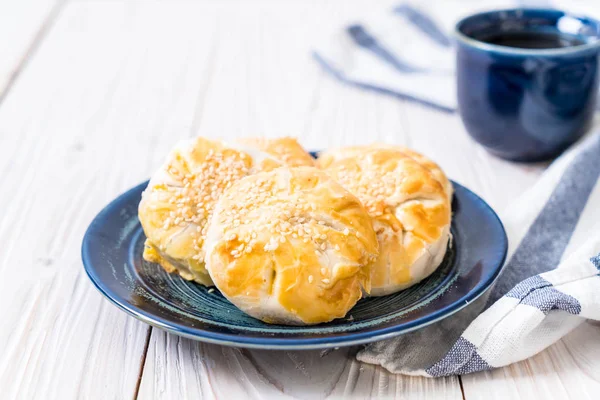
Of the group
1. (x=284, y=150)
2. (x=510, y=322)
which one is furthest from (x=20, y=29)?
(x=510, y=322)

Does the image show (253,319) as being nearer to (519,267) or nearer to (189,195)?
(189,195)

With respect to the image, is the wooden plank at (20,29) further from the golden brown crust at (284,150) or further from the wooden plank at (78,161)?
the golden brown crust at (284,150)

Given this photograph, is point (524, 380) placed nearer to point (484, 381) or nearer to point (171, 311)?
point (484, 381)

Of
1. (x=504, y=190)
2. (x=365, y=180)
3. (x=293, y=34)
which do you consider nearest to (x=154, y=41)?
(x=293, y=34)

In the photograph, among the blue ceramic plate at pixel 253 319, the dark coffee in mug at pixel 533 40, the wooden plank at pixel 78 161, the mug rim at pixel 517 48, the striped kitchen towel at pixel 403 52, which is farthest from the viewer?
the striped kitchen towel at pixel 403 52

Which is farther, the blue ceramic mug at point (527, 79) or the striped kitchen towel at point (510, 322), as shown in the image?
the blue ceramic mug at point (527, 79)

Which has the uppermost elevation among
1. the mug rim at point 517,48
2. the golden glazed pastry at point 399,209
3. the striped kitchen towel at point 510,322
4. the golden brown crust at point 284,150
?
the golden brown crust at point 284,150

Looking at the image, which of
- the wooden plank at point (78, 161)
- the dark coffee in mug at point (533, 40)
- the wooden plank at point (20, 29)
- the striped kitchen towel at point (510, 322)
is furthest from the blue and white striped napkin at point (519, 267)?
the wooden plank at point (20, 29)
